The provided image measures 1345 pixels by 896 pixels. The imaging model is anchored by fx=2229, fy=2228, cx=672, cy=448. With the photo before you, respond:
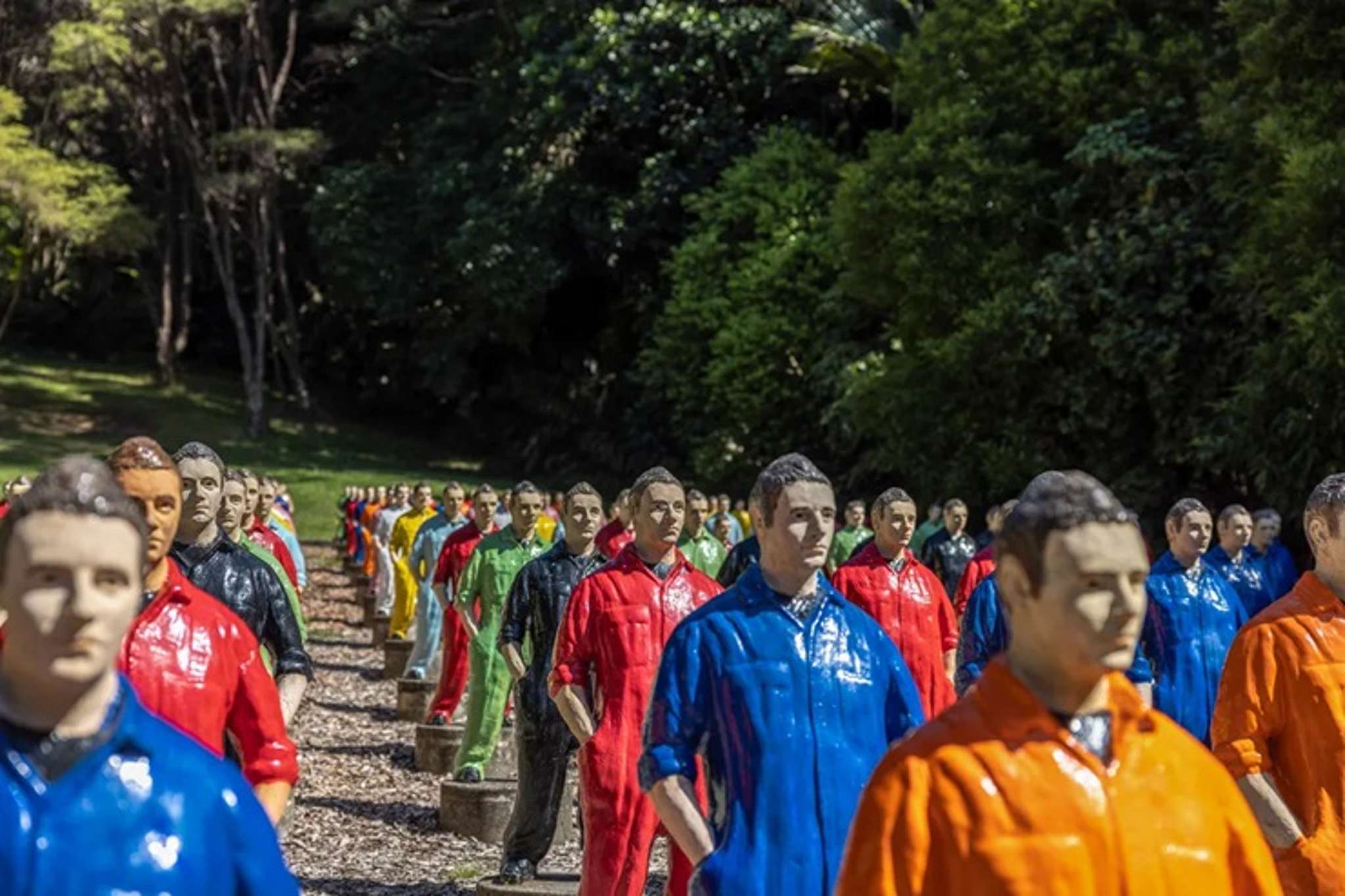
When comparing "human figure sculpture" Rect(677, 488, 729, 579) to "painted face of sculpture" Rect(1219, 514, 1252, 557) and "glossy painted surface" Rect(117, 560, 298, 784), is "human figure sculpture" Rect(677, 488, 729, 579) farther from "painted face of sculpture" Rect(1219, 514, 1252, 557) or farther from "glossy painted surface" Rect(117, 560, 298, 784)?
"glossy painted surface" Rect(117, 560, 298, 784)

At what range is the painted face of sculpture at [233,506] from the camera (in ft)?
28.8

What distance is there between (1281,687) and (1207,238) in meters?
19.6

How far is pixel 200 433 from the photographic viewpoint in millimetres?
47969

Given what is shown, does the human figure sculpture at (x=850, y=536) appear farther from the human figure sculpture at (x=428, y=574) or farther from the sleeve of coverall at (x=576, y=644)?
the sleeve of coverall at (x=576, y=644)

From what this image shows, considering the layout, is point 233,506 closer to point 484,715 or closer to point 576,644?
point 576,644

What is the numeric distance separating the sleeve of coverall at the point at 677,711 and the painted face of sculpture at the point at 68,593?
2.20 m

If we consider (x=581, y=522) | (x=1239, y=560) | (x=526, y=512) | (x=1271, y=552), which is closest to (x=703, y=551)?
(x=526, y=512)

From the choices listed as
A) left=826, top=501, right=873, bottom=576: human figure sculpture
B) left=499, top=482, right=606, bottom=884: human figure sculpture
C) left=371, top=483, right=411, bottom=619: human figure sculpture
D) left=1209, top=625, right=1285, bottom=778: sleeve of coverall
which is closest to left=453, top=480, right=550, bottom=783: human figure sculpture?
left=499, top=482, right=606, bottom=884: human figure sculpture

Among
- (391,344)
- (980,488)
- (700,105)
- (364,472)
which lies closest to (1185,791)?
(980,488)

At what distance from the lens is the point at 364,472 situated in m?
45.4

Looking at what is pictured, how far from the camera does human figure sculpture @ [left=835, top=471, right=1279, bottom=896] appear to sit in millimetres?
3566

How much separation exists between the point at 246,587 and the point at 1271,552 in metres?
10.6

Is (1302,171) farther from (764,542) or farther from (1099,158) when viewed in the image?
(764,542)

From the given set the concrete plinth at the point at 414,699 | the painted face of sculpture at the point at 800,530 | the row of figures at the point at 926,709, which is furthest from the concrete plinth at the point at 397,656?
the painted face of sculpture at the point at 800,530
